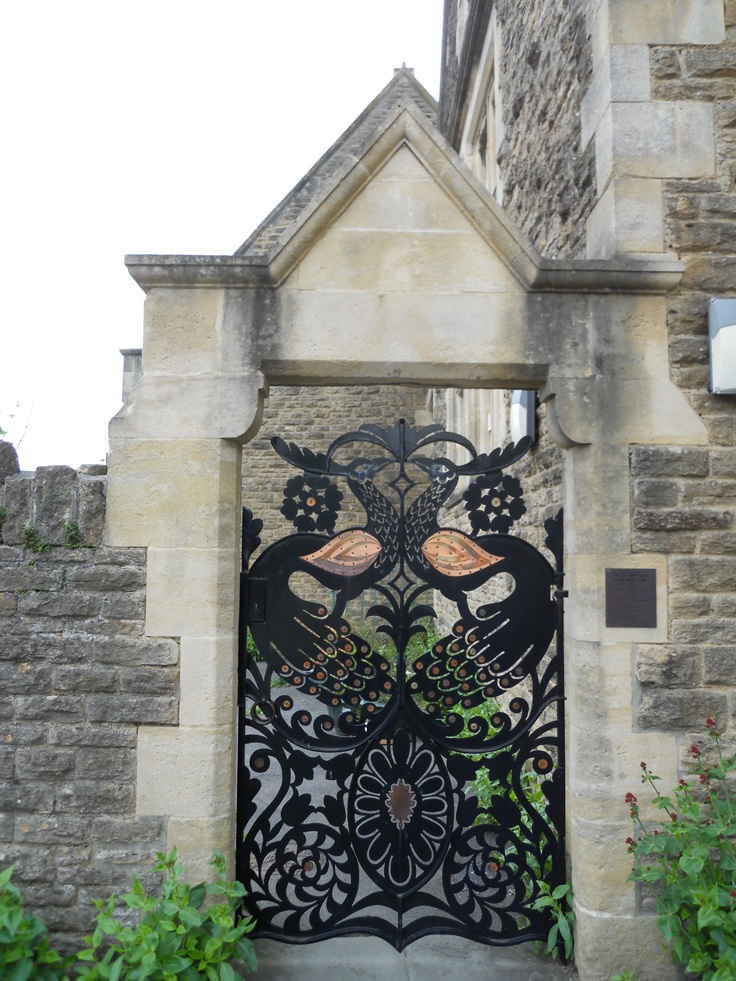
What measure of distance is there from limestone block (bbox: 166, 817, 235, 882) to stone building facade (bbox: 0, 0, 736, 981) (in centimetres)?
1

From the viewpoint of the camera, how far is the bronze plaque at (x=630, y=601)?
3066mm

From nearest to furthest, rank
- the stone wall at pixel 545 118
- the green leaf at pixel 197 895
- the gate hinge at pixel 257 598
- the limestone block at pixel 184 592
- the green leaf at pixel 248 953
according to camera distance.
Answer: the green leaf at pixel 248 953 < the green leaf at pixel 197 895 < the limestone block at pixel 184 592 < the gate hinge at pixel 257 598 < the stone wall at pixel 545 118

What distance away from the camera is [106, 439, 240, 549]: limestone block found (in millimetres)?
3057

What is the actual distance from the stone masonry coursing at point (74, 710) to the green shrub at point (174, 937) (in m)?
0.18

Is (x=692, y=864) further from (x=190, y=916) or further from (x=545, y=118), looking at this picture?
(x=545, y=118)

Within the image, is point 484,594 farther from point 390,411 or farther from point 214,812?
point 390,411

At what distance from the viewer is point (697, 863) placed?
2.71m

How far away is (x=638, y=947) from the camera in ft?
9.80

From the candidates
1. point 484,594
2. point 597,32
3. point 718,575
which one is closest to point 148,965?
point 718,575

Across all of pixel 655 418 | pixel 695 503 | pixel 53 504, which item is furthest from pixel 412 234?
pixel 53 504

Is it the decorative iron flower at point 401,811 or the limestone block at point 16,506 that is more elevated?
the limestone block at point 16,506

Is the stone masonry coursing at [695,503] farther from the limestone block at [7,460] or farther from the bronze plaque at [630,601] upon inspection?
the limestone block at [7,460]

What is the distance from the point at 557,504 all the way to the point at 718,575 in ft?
4.57

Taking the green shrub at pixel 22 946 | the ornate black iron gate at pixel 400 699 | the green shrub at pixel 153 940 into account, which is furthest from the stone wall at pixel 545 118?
the green shrub at pixel 22 946
